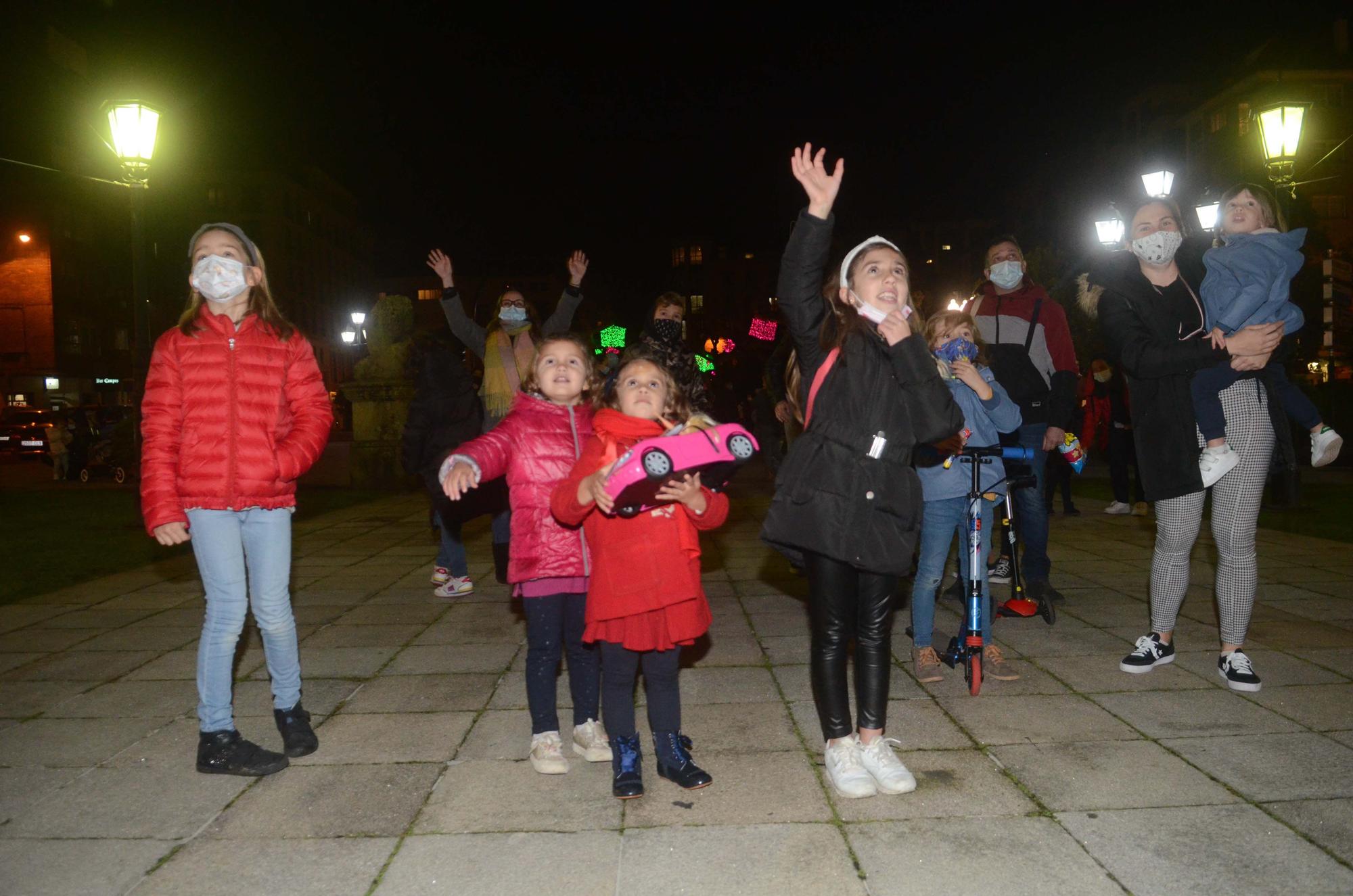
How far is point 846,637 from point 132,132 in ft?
35.2

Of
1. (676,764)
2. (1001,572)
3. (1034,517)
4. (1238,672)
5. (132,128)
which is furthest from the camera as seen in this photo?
(132,128)

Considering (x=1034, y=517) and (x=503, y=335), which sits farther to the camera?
(x=503, y=335)

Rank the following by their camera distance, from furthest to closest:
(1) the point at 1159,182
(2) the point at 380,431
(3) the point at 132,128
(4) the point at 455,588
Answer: (2) the point at 380,431
(1) the point at 1159,182
(3) the point at 132,128
(4) the point at 455,588

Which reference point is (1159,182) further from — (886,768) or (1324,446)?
(886,768)

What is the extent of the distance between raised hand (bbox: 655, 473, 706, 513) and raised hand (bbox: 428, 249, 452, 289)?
380 cm

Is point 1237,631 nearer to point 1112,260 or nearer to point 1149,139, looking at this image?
point 1112,260

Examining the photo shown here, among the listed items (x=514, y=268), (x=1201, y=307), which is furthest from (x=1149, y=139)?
(x=514, y=268)

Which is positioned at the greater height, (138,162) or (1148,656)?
(138,162)

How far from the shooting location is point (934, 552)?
16.0 ft

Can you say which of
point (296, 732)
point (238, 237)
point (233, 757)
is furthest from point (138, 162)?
point (233, 757)

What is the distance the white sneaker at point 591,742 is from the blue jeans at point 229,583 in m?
1.30

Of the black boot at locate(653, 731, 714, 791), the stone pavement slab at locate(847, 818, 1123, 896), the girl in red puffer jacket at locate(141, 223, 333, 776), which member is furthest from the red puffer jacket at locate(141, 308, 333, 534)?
the stone pavement slab at locate(847, 818, 1123, 896)

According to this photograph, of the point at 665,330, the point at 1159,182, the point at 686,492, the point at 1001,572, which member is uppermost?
the point at 1159,182

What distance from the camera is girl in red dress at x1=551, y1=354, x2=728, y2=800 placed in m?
3.41
